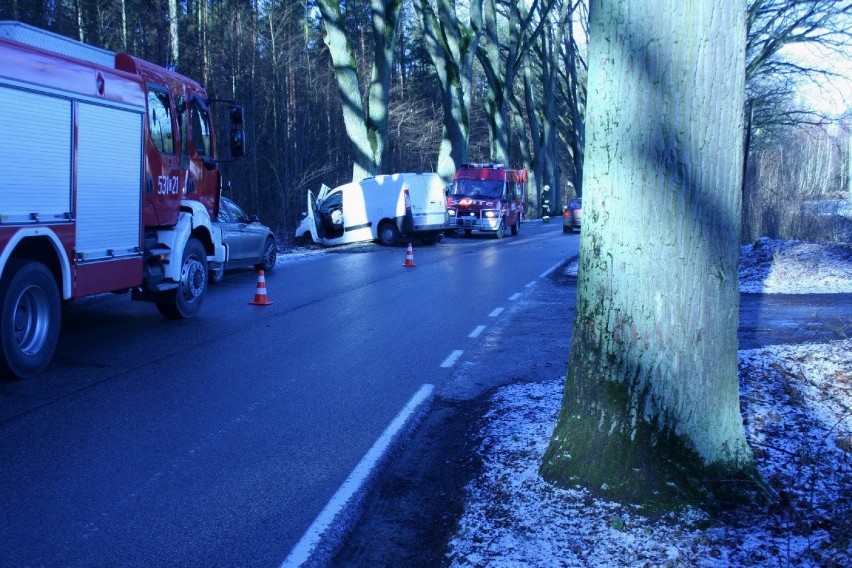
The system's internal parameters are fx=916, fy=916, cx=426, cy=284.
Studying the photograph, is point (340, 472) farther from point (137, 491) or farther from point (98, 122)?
point (98, 122)

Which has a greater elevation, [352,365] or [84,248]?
[84,248]

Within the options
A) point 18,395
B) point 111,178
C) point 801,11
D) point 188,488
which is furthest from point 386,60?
point 188,488

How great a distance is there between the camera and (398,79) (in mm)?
57344

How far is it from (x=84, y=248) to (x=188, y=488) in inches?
182

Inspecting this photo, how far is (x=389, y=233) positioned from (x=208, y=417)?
74.4ft

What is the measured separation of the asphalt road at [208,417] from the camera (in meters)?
4.83

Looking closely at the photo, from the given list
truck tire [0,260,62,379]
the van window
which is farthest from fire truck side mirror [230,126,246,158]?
truck tire [0,260,62,379]

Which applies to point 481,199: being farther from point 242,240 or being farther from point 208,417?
point 208,417

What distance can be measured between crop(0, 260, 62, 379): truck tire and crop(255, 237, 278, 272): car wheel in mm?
11147

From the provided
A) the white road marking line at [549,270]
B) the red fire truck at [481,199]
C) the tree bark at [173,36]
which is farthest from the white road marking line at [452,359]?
the red fire truck at [481,199]

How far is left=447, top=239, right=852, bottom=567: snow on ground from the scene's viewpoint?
423 centimetres

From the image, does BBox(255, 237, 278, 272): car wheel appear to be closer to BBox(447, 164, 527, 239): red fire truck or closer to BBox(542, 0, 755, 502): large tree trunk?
BBox(447, 164, 527, 239): red fire truck

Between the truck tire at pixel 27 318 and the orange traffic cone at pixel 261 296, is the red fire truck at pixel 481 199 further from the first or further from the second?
the truck tire at pixel 27 318

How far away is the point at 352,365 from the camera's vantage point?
948cm
